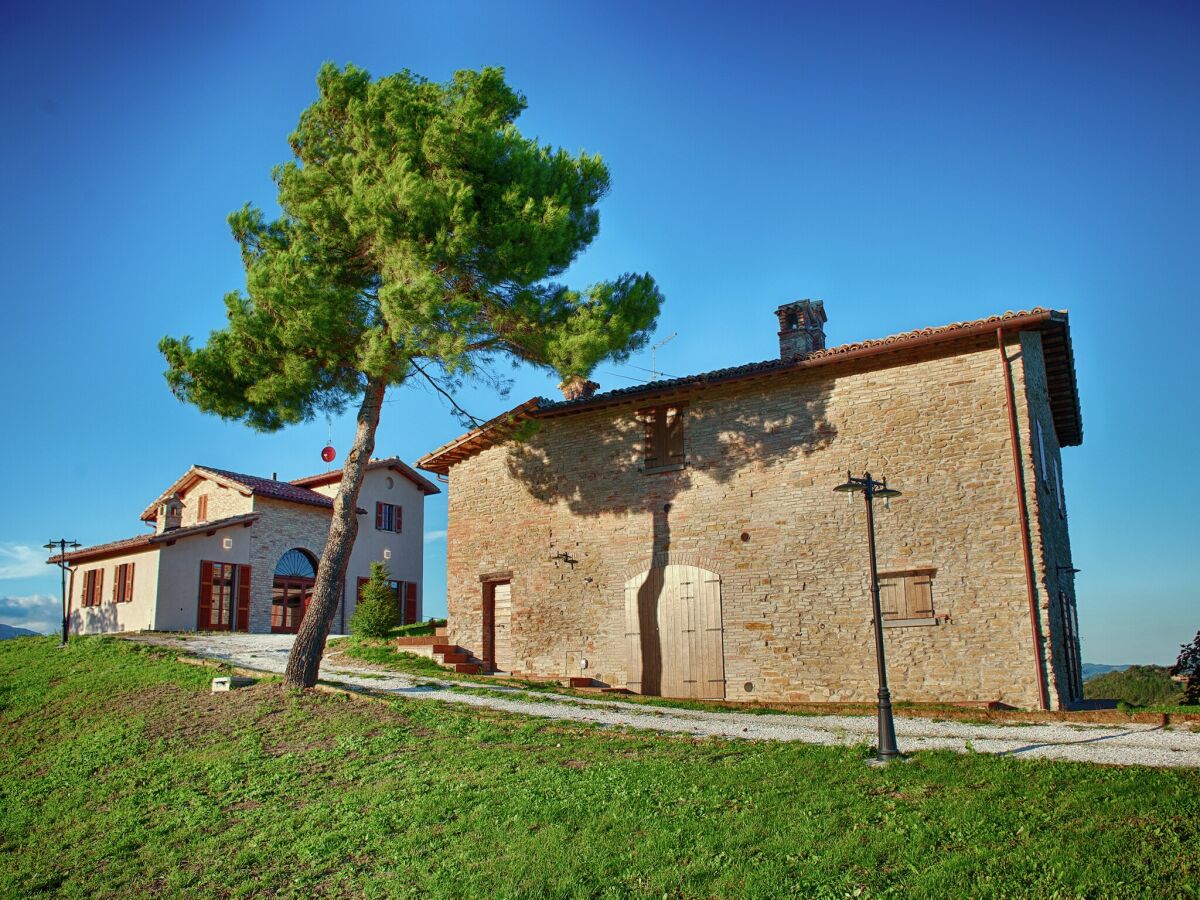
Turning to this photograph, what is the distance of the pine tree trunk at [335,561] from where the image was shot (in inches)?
566

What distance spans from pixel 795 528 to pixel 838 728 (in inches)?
183

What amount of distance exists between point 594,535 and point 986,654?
7672 mm

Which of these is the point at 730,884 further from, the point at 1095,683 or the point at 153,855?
the point at 1095,683

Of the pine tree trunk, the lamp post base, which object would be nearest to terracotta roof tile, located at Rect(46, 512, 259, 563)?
the pine tree trunk

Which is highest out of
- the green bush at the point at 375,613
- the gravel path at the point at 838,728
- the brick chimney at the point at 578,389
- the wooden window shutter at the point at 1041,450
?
the brick chimney at the point at 578,389

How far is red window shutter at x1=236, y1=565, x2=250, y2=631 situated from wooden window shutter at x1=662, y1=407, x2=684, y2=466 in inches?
649

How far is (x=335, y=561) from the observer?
48.8 feet

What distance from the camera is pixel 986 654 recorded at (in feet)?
45.3

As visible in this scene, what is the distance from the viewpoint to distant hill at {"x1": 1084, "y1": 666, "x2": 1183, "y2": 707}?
2397cm

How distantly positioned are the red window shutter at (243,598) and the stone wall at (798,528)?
11.2 metres

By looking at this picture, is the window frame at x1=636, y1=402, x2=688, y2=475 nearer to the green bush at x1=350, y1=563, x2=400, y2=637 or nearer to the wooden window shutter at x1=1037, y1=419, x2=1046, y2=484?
the wooden window shutter at x1=1037, y1=419, x2=1046, y2=484

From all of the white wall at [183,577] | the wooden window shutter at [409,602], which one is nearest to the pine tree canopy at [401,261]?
the white wall at [183,577]

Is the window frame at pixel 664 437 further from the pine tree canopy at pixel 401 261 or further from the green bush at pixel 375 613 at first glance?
the green bush at pixel 375 613

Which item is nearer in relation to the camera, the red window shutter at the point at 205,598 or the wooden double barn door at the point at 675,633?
the wooden double barn door at the point at 675,633
